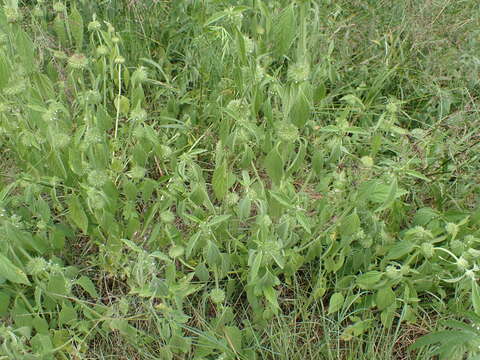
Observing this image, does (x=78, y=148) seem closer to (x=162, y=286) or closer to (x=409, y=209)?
(x=162, y=286)

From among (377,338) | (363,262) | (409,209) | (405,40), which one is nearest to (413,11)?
(405,40)

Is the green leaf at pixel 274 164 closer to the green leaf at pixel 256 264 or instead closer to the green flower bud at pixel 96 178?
the green leaf at pixel 256 264

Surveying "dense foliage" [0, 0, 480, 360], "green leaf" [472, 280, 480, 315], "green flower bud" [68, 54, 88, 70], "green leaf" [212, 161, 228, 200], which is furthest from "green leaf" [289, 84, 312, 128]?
"green flower bud" [68, 54, 88, 70]

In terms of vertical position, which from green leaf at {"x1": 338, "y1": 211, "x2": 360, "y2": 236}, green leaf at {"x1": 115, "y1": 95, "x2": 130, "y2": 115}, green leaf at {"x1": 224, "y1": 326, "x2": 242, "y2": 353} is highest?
green leaf at {"x1": 115, "y1": 95, "x2": 130, "y2": 115}

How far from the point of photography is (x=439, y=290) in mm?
1523

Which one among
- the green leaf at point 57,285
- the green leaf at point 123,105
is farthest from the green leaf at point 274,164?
the green leaf at point 123,105

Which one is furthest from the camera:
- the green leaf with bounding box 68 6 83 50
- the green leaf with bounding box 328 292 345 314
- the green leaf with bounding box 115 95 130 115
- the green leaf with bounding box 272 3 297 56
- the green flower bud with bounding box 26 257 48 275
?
the green leaf with bounding box 115 95 130 115

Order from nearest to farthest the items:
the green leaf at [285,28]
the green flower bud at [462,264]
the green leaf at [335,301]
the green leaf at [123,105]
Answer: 1. the green leaf at [285,28]
2. the green flower bud at [462,264]
3. the green leaf at [335,301]
4. the green leaf at [123,105]

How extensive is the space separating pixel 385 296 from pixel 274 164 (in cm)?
46

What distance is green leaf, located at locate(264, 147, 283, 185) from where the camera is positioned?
1241mm

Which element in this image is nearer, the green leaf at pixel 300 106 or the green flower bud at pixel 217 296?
the green leaf at pixel 300 106

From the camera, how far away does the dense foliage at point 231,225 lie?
1.32 meters

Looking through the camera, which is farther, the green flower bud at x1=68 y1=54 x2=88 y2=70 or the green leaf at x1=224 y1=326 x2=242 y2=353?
the green flower bud at x1=68 y1=54 x2=88 y2=70

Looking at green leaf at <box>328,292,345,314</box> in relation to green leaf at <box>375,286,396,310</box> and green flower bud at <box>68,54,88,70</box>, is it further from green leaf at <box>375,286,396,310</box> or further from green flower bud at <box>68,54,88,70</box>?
green flower bud at <box>68,54,88,70</box>
